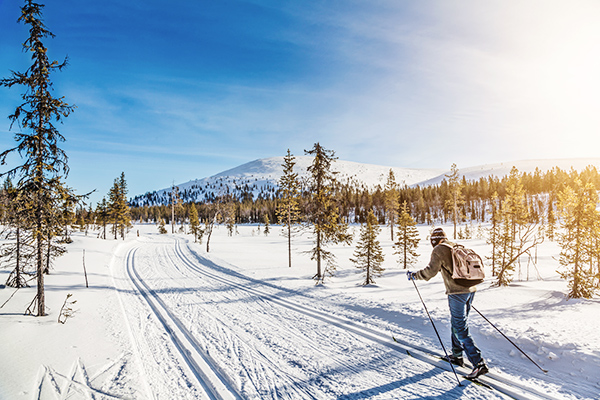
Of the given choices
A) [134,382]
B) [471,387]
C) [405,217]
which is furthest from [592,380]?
[405,217]

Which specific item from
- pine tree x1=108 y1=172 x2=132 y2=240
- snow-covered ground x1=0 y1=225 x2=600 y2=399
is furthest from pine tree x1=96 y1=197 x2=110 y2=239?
snow-covered ground x1=0 y1=225 x2=600 y2=399

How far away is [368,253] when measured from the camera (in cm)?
1644

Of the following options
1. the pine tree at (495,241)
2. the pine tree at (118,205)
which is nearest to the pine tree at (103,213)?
the pine tree at (118,205)

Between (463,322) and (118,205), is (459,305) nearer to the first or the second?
(463,322)

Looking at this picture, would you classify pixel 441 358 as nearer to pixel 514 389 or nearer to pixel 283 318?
pixel 514 389

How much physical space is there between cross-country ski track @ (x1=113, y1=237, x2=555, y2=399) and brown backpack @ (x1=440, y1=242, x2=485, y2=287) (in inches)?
64.6

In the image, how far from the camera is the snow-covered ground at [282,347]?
15.2ft

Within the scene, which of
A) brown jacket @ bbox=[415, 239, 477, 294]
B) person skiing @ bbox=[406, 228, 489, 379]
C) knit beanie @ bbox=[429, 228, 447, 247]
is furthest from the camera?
knit beanie @ bbox=[429, 228, 447, 247]

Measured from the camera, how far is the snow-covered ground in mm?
4621

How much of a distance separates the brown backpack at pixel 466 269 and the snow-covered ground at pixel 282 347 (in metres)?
1.65

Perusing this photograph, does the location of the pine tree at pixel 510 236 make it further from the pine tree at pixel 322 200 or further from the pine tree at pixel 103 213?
the pine tree at pixel 103 213

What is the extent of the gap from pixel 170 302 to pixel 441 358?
9.45 metres

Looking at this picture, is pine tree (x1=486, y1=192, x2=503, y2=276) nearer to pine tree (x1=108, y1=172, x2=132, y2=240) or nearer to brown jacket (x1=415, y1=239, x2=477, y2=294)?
brown jacket (x1=415, y1=239, x2=477, y2=294)

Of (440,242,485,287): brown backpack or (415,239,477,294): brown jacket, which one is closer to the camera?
(440,242,485,287): brown backpack
